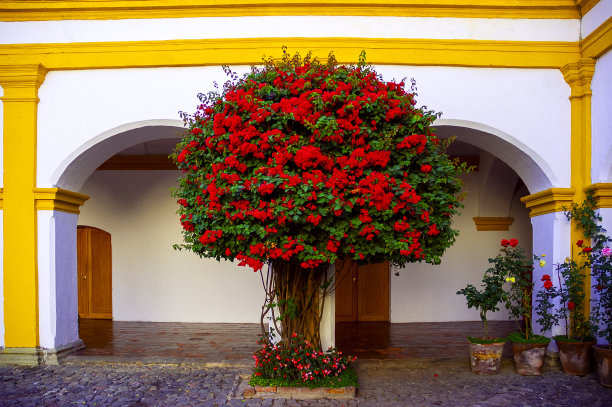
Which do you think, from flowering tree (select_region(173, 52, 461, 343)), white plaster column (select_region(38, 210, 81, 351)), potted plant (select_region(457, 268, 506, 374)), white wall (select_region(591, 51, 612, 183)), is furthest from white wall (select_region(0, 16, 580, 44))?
potted plant (select_region(457, 268, 506, 374))

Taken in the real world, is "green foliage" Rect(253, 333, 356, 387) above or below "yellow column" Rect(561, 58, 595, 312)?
below

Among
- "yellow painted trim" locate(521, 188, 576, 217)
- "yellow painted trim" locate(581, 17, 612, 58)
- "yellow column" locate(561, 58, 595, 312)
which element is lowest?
"yellow painted trim" locate(521, 188, 576, 217)

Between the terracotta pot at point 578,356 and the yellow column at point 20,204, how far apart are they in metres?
6.66

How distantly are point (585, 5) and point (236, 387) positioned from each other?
6421mm

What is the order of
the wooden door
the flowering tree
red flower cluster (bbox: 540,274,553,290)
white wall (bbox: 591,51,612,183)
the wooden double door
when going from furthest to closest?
the wooden door < the wooden double door < white wall (bbox: 591,51,612,183) < red flower cluster (bbox: 540,274,553,290) < the flowering tree

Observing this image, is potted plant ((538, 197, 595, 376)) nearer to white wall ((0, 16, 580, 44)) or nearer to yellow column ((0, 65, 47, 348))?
white wall ((0, 16, 580, 44))

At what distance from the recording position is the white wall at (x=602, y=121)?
6.23 metres

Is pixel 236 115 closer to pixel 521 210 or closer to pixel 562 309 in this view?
pixel 562 309

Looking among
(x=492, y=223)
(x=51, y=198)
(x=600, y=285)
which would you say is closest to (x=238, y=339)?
(x=51, y=198)

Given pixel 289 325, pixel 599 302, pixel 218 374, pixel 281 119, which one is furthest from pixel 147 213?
pixel 599 302

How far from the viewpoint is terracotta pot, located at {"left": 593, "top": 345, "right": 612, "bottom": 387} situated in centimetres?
561

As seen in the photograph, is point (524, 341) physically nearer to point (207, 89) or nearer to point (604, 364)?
point (604, 364)

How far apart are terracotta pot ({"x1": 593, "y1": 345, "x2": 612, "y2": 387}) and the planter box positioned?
281 cm

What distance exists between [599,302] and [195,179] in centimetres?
481
